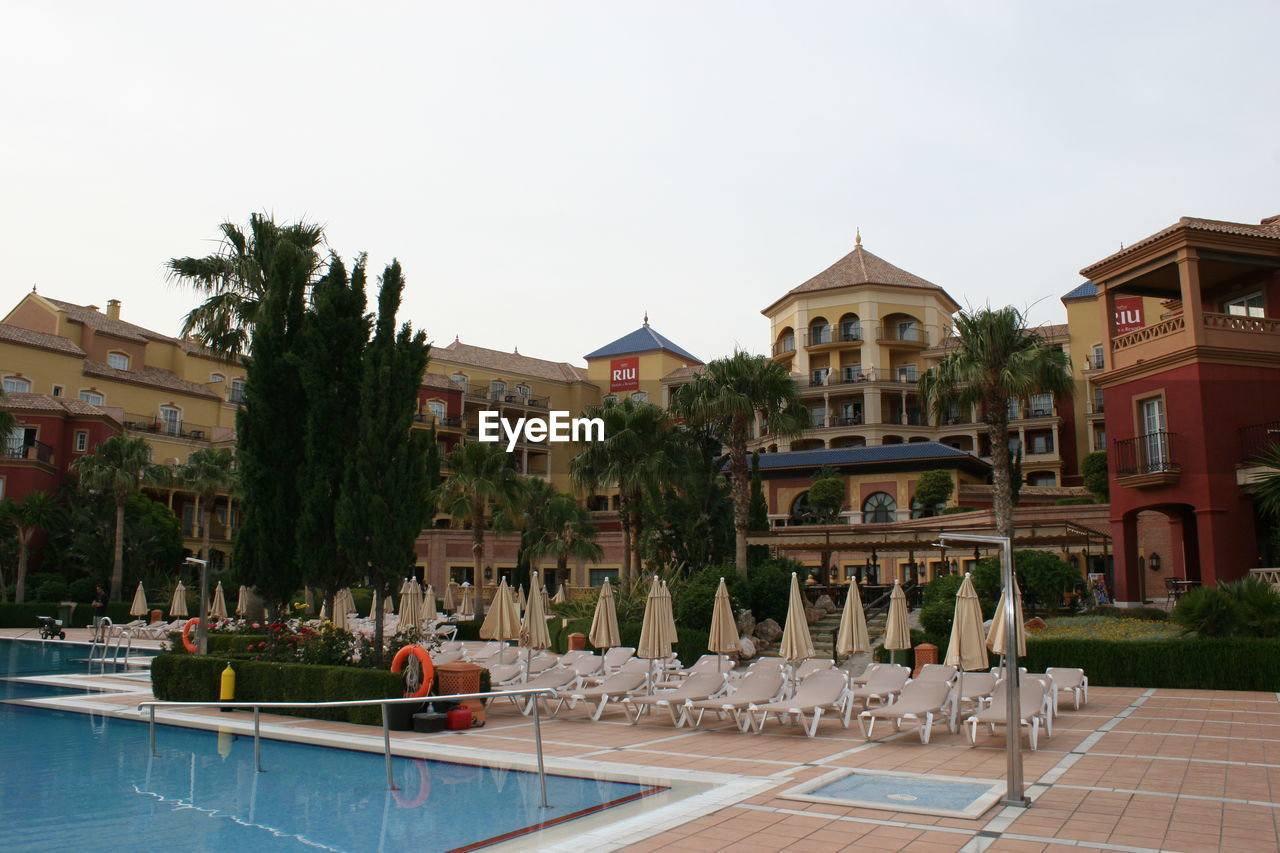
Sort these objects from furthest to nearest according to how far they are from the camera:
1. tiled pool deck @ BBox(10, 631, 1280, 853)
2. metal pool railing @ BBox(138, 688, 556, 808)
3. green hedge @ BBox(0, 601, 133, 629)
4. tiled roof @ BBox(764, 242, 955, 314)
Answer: tiled roof @ BBox(764, 242, 955, 314) → green hedge @ BBox(0, 601, 133, 629) → metal pool railing @ BBox(138, 688, 556, 808) → tiled pool deck @ BBox(10, 631, 1280, 853)

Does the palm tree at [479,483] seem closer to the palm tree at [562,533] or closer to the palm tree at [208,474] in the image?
the palm tree at [562,533]

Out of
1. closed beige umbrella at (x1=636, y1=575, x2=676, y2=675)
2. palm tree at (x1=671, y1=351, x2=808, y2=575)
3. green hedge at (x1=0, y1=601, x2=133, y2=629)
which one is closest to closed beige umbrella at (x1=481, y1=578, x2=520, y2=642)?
closed beige umbrella at (x1=636, y1=575, x2=676, y2=675)

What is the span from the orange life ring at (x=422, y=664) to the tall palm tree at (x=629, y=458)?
596 inches

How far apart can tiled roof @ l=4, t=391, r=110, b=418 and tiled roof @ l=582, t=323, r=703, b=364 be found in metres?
34.2

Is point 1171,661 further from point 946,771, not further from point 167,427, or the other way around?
point 167,427

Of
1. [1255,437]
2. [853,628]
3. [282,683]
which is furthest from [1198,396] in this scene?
[282,683]

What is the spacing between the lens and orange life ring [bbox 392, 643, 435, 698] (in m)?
12.8

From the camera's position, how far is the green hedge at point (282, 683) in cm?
1330

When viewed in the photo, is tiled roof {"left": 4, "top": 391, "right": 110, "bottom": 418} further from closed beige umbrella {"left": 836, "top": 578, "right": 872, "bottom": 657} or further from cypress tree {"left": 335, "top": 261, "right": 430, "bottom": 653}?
closed beige umbrella {"left": 836, "top": 578, "right": 872, "bottom": 657}

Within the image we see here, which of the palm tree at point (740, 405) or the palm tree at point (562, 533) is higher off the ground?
the palm tree at point (740, 405)

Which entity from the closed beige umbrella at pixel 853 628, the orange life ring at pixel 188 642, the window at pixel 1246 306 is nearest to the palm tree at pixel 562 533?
the orange life ring at pixel 188 642

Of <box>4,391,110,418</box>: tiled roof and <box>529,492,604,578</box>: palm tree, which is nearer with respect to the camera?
<box>529,492,604,578</box>: palm tree

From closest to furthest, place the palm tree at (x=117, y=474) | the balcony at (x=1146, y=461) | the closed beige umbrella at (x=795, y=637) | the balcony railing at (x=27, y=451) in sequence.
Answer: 1. the closed beige umbrella at (x=795, y=637)
2. the balcony at (x=1146, y=461)
3. the palm tree at (x=117, y=474)
4. the balcony railing at (x=27, y=451)

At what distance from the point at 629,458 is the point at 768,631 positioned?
23.4 ft
